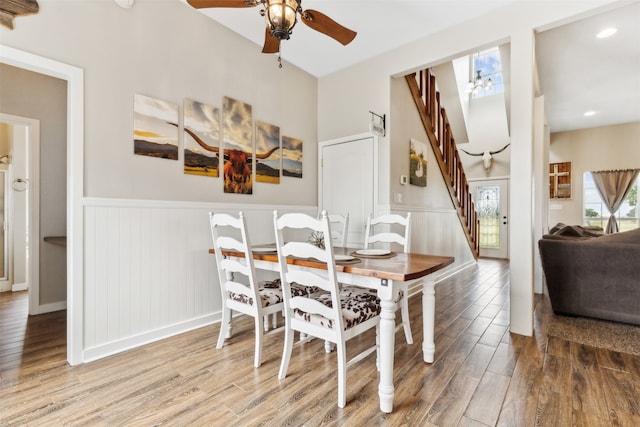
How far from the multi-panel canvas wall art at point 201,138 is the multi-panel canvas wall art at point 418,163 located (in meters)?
2.46

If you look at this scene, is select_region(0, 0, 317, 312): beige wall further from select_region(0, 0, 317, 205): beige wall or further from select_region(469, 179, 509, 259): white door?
select_region(469, 179, 509, 259): white door

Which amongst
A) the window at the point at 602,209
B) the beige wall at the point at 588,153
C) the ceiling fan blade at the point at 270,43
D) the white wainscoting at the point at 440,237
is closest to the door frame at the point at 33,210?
the ceiling fan blade at the point at 270,43

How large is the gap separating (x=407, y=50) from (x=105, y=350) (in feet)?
13.0

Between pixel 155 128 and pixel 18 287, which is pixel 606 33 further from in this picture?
pixel 18 287

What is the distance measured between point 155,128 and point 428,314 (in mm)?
2538

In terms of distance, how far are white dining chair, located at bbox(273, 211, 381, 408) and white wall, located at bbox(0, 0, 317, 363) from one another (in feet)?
4.26

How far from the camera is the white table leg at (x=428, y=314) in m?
1.97

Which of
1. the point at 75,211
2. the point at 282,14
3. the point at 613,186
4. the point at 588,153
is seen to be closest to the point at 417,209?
the point at 282,14

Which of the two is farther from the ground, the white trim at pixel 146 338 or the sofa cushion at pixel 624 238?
the sofa cushion at pixel 624 238

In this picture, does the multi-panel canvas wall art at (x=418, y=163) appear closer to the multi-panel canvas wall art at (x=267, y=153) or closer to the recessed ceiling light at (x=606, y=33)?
the multi-panel canvas wall art at (x=267, y=153)

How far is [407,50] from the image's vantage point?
133 inches

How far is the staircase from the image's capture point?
4430 mm

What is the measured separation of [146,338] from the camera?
243cm

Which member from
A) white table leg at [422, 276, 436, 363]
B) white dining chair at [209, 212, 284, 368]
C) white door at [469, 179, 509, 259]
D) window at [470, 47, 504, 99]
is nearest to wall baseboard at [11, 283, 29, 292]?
white dining chair at [209, 212, 284, 368]
